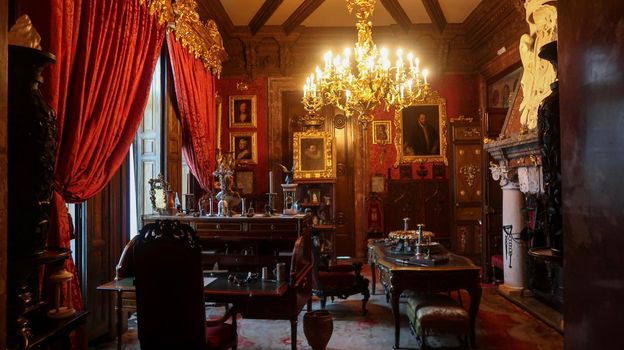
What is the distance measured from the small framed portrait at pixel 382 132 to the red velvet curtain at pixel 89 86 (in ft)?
18.2

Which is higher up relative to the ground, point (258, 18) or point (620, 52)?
point (258, 18)

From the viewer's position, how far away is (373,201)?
9.23 metres

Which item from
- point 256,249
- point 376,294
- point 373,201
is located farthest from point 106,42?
point 373,201

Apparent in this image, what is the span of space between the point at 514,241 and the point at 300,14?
5.76m

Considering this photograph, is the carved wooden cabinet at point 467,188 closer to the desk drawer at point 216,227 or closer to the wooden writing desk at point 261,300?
the desk drawer at point 216,227

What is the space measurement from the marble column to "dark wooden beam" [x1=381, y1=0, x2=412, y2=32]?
3.85 metres

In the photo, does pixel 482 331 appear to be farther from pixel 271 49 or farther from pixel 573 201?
pixel 271 49

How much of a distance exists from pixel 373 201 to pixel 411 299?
15.3ft

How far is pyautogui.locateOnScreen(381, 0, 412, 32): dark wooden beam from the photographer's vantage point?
8367mm

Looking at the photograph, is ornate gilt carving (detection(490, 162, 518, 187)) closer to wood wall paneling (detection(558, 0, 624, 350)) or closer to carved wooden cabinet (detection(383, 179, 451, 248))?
carved wooden cabinet (detection(383, 179, 451, 248))

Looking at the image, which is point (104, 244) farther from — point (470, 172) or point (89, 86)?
point (470, 172)

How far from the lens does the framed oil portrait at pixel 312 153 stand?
30.0 ft

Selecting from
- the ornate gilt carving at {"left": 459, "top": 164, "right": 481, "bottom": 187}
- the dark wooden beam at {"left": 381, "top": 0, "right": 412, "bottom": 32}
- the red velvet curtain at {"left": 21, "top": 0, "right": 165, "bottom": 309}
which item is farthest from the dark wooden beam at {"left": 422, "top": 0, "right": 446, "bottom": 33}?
the red velvet curtain at {"left": 21, "top": 0, "right": 165, "bottom": 309}

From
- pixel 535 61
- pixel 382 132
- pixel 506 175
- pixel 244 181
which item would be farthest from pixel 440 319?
pixel 244 181
